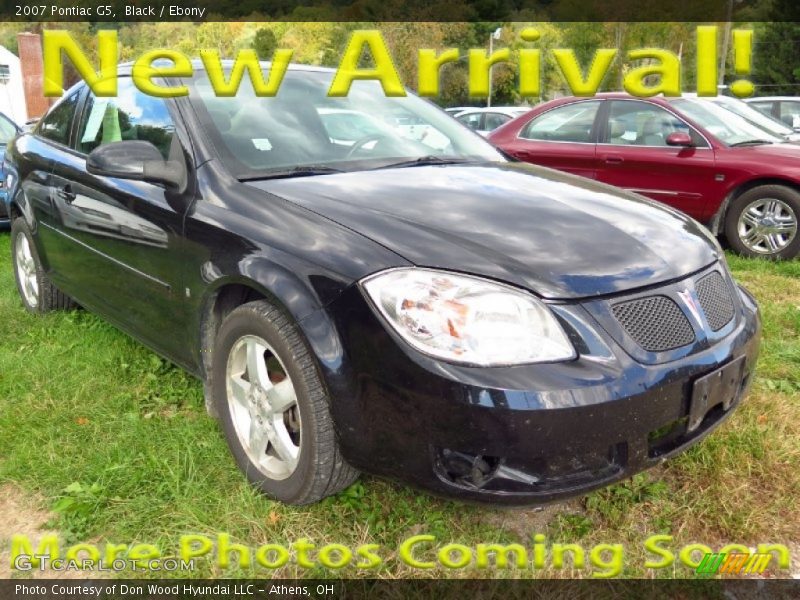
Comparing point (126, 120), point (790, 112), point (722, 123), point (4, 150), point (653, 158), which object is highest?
point (126, 120)

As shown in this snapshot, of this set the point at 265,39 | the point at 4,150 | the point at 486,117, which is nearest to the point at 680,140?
the point at 4,150

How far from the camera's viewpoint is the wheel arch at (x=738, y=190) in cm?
566

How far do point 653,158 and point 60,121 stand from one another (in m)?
4.78

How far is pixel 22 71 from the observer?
31.7 metres

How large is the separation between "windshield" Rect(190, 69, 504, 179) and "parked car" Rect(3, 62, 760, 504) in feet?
0.04

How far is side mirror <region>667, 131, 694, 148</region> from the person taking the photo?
237 inches

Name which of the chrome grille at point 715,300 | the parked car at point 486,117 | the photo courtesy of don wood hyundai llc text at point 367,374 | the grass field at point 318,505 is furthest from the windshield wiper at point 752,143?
the parked car at point 486,117

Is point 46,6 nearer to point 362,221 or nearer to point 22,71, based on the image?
point 362,221

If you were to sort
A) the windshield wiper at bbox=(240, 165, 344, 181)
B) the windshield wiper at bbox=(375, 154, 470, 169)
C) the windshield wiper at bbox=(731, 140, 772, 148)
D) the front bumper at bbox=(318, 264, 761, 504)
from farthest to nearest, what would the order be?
1. the windshield wiper at bbox=(731, 140, 772, 148)
2. the windshield wiper at bbox=(375, 154, 470, 169)
3. the windshield wiper at bbox=(240, 165, 344, 181)
4. the front bumper at bbox=(318, 264, 761, 504)

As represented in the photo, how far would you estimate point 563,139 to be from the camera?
22.4ft

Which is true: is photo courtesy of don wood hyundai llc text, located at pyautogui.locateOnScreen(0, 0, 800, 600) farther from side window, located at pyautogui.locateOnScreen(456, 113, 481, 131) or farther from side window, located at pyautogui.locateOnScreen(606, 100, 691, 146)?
side window, located at pyautogui.locateOnScreen(456, 113, 481, 131)

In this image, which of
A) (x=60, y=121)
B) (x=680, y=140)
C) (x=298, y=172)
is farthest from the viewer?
(x=680, y=140)

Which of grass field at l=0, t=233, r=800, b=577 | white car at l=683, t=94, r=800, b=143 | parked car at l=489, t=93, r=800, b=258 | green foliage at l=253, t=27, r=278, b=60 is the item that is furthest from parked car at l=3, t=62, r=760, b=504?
green foliage at l=253, t=27, r=278, b=60

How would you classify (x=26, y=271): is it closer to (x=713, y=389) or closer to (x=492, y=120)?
(x=713, y=389)
